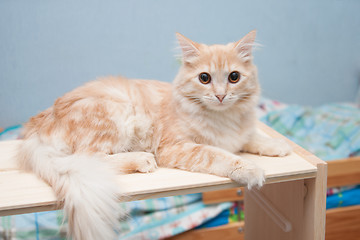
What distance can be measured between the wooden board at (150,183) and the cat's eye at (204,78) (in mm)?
344

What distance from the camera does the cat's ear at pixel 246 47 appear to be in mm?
1208

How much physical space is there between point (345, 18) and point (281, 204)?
96.6 inches

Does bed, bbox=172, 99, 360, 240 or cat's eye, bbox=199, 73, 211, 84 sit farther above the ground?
cat's eye, bbox=199, 73, 211, 84

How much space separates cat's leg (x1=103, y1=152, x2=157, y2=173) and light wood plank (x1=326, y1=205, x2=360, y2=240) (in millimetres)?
1351

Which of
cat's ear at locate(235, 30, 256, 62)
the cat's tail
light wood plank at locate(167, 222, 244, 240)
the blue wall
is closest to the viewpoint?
the cat's tail

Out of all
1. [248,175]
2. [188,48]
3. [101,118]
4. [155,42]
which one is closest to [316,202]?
[248,175]

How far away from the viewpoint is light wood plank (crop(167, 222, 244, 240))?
1892 millimetres

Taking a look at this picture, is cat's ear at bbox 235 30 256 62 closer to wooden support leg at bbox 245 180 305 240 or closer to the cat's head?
the cat's head

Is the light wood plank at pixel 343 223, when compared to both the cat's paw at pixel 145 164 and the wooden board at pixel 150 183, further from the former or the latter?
the cat's paw at pixel 145 164

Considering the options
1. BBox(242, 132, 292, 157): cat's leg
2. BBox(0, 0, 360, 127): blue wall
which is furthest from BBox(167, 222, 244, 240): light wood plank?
BBox(0, 0, 360, 127): blue wall

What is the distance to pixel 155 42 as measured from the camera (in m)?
2.58

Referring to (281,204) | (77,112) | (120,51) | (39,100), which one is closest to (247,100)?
(281,204)

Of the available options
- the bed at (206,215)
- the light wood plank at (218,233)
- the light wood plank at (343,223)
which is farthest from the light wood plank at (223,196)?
the light wood plank at (343,223)

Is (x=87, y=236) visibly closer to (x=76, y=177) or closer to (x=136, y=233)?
(x=76, y=177)
